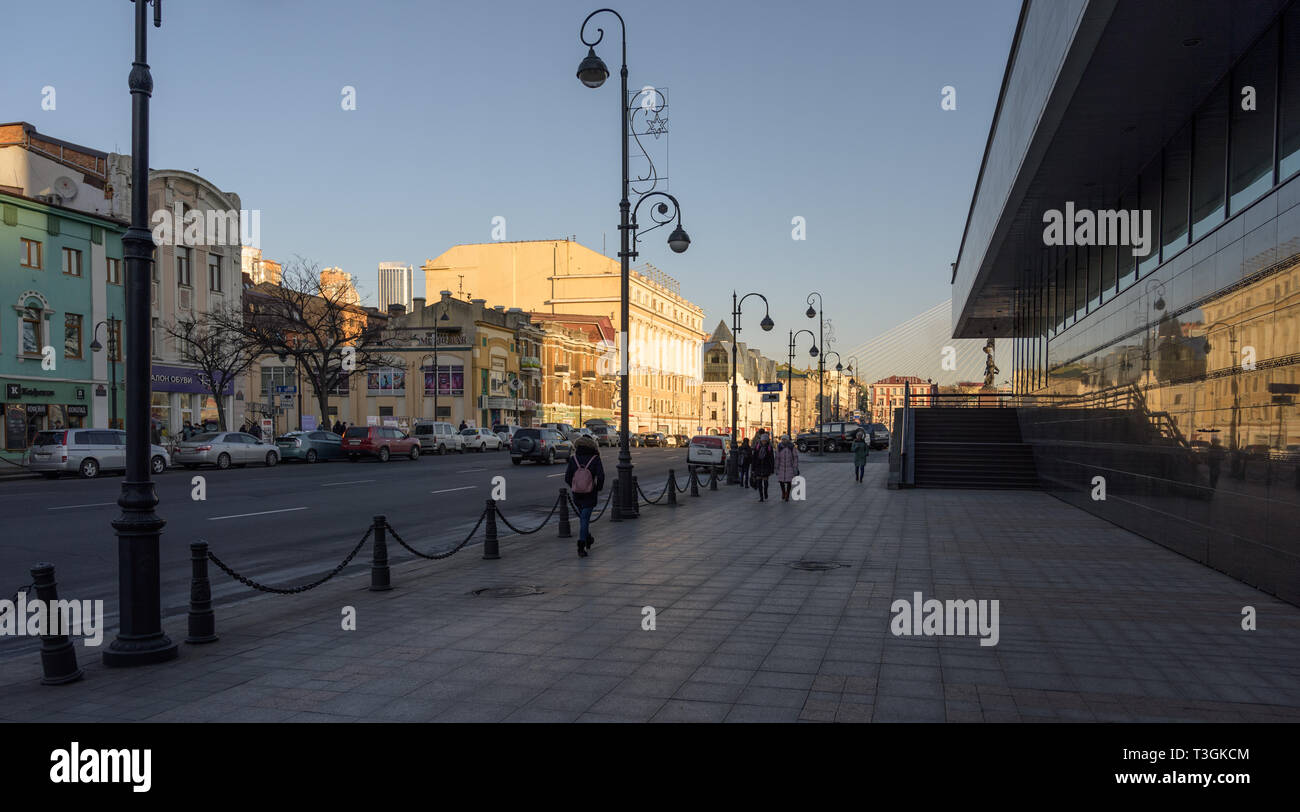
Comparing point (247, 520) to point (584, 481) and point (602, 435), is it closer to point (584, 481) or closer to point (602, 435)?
point (584, 481)

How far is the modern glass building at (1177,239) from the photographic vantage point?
9336mm

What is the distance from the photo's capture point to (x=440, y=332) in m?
65.9

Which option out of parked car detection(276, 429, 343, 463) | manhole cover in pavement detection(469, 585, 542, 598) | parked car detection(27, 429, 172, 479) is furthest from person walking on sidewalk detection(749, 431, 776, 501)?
parked car detection(276, 429, 343, 463)

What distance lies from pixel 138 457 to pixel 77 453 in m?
24.7

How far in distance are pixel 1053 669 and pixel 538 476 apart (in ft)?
83.4

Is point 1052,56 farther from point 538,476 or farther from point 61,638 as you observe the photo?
point 538,476

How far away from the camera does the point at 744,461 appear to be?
27.1 meters

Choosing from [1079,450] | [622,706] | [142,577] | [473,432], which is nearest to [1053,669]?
[622,706]

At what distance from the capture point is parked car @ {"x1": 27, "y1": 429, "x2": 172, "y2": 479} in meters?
26.6

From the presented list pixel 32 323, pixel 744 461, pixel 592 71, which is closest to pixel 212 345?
pixel 32 323

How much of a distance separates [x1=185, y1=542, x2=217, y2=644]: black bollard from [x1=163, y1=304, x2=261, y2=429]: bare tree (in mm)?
34559

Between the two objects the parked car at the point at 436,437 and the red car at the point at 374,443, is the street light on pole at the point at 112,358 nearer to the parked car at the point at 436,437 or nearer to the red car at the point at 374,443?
the red car at the point at 374,443

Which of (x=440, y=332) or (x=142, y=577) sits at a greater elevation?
(x=440, y=332)
